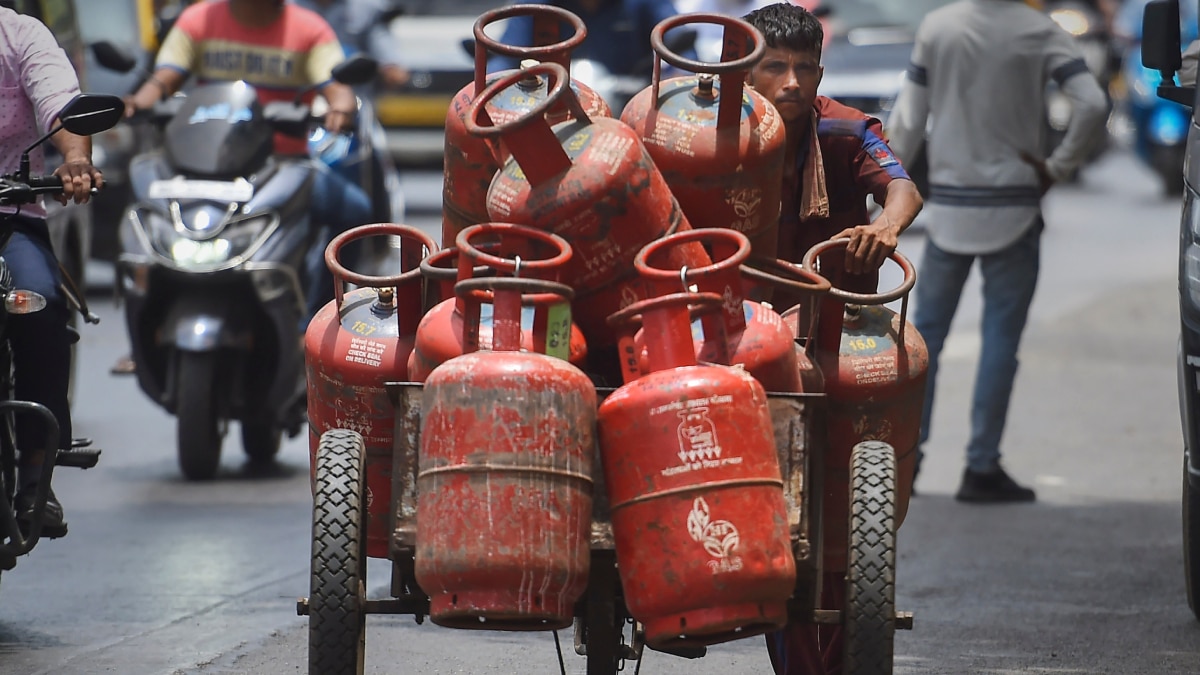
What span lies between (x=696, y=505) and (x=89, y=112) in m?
2.31

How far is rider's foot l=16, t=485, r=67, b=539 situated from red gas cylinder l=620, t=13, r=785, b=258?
2.00 m

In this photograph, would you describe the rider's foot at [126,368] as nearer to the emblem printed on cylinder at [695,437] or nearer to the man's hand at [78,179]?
the man's hand at [78,179]

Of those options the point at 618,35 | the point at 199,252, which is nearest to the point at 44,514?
the point at 199,252

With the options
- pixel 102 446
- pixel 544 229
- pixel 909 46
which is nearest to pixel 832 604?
pixel 544 229

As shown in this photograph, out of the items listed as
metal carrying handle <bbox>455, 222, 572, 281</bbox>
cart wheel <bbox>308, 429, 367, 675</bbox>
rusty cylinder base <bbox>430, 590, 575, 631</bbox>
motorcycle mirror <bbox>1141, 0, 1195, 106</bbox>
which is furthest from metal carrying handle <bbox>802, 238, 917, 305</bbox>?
motorcycle mirror <bbox>1141, 0, 1195, 106</bbox>

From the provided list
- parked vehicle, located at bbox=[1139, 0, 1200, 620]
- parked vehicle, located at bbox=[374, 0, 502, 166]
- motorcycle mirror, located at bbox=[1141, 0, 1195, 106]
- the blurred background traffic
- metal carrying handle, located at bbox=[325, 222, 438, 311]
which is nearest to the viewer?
metal carrying handle, located at bbox=[325, 222, 438, 311]

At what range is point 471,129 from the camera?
13.7ft

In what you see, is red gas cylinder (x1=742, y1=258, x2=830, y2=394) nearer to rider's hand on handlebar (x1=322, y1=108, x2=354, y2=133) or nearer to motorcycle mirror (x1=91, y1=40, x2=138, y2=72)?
rider's hand on handlebar (x1=322, y1=108, x2=354, y2=133)

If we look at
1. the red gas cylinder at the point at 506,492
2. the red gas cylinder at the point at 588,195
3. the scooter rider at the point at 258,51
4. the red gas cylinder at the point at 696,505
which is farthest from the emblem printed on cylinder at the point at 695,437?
the scooter rider at the point at 258,51

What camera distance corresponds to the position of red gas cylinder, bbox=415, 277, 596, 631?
3.69 meters

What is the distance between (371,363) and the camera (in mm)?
4508

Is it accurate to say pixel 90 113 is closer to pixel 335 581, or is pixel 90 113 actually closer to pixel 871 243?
pixel 335 581

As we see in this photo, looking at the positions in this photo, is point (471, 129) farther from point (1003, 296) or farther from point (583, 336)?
point (1003, 296)

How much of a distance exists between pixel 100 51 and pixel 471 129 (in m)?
4.80
